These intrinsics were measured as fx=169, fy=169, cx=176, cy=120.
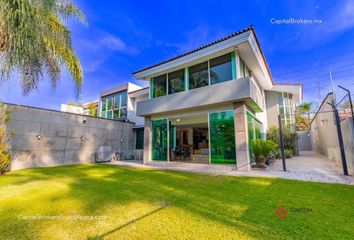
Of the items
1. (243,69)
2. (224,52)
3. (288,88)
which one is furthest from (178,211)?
(288,88)

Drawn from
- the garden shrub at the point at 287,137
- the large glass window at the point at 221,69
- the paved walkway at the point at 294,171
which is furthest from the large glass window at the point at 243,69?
the garden shrub at the point at 287,137

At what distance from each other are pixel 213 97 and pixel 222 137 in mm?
2413

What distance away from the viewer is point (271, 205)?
4.32 metres

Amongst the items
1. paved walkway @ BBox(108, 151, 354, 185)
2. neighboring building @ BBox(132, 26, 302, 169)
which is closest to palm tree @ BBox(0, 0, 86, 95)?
neighboring building @ BBox(132, 26, 302, 169)

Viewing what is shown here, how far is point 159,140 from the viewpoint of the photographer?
12930mm

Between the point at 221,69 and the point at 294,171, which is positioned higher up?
the point at 221,69

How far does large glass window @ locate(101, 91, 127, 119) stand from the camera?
2056 cm

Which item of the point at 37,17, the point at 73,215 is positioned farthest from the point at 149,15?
the point at 73,215

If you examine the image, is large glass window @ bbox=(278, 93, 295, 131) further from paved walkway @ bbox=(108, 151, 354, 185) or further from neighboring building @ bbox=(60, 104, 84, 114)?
neighboring building @ bbox=(60, 104, 84, 114)

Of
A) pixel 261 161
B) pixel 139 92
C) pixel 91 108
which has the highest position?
pixel 91 108

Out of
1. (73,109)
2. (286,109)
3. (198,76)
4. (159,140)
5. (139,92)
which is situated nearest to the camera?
(198,76)
